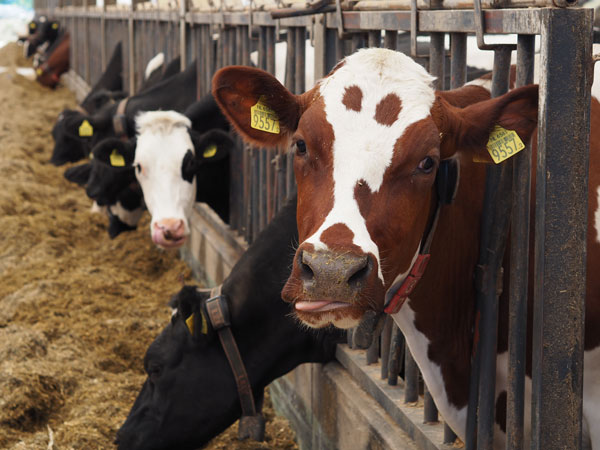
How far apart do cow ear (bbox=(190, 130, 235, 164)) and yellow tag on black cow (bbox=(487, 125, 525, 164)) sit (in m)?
3.77

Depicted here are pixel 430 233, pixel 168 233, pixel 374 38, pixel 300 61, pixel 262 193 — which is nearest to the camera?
pixel 430 233

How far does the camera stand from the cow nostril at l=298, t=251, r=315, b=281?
203 centimetres

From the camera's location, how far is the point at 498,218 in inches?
96.5

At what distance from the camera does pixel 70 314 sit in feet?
17.8

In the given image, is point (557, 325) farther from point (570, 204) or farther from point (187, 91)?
point (187, 91)

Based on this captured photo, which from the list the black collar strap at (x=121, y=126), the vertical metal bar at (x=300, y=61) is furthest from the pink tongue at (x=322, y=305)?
the black collar strap at (x=121, y=126)

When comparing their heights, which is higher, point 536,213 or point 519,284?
point 536,213

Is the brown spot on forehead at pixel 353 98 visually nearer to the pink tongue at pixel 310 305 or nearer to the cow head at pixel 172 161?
the pink tongue at pixel 310 305

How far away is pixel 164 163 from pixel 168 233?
64 cm

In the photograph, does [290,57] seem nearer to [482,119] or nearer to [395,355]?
[395,355]

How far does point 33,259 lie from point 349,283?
5097 mm

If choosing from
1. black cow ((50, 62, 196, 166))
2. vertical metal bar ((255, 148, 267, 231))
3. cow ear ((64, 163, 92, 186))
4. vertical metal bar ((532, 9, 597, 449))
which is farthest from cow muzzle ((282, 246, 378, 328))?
cow ear ((64, 163, 92, 186))

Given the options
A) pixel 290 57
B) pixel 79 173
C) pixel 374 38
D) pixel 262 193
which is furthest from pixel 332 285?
pixel 79 173

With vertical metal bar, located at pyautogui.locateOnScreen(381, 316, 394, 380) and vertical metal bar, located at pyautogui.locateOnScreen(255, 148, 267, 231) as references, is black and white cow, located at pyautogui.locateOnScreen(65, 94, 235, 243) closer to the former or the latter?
vertical metal bar, located at pyautogui.locateOnScreen(255, 148, 267, 231)
